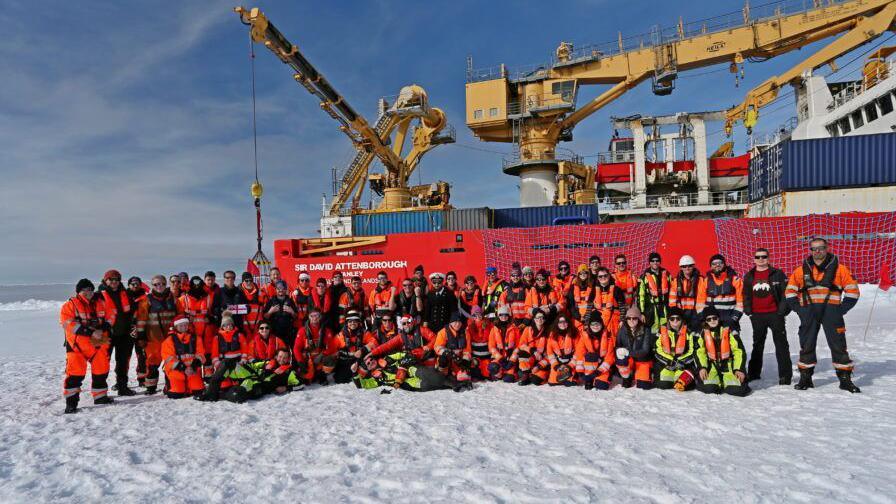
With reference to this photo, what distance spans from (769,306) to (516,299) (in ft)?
10.3

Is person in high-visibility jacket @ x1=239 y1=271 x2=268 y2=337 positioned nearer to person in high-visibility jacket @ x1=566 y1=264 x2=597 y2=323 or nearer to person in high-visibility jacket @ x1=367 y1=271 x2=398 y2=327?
person in high-visibility jacket @ x1=367 y1=271 x2=398 y2=327

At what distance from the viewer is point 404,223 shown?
1591 centimetres

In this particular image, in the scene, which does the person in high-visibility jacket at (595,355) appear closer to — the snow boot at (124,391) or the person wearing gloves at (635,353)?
the person wearing gloves at (635,353)

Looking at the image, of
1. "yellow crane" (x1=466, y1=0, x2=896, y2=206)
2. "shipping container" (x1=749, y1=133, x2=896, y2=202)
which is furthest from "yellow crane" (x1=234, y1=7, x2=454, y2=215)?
"shipping container" (x1=749, y1=133, x2=896, y2=202)

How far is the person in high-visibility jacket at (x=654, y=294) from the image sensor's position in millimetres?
5891

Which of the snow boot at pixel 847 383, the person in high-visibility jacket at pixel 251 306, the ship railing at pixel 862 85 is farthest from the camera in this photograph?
the ship railing at pixel 862 85

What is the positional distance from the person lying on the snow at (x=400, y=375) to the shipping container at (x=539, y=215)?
1031 centimetres

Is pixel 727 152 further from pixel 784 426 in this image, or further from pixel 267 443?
pixel 267 443

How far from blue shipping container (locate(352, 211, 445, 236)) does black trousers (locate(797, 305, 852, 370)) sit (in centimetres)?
1180

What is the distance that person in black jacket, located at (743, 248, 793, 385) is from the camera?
5.21 metres

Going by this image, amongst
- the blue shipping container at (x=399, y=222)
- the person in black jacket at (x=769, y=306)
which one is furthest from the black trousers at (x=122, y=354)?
the blue shipping container at (x=399, y=222)

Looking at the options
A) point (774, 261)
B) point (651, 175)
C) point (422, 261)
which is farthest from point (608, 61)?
point (422, 261)

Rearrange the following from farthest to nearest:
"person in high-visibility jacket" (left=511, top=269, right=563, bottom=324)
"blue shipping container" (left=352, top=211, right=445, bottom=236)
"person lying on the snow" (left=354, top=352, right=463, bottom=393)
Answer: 1. "blue shipping container" (left=352, top=211, right=445, bottom=236)
2. "person in high-visibility jacket" (left=511, top=269, right=563, bottom=324)
3. "person lying on the snow" (left=354, top=352, right=463, bottom=393)

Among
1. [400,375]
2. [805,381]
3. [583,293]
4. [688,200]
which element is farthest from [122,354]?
[688,200]
